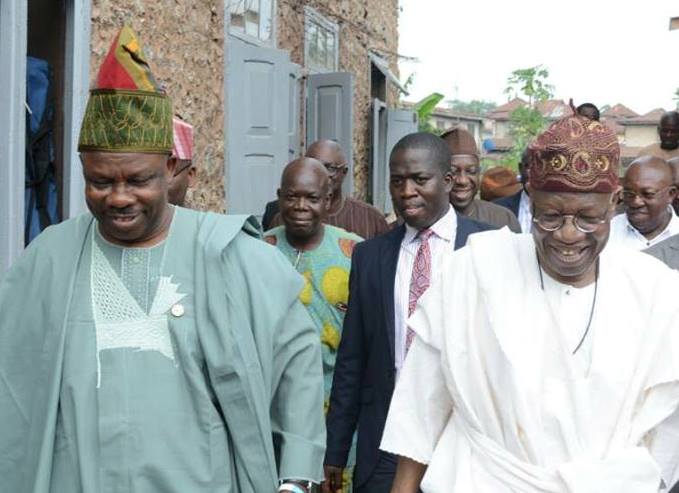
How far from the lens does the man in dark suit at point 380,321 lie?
185 inches

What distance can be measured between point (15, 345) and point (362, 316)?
5.82 feet

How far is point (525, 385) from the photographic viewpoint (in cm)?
310

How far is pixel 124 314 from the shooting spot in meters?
3.35

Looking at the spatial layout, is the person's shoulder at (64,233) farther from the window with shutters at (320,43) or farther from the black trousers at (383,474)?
the window with shutters at (320,43)

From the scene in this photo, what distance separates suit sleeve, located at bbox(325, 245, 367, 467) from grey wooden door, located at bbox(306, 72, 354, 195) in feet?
26.5

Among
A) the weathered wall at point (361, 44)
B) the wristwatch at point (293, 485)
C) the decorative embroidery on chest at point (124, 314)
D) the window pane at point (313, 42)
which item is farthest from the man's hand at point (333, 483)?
the weathered wall at point (361, 44)

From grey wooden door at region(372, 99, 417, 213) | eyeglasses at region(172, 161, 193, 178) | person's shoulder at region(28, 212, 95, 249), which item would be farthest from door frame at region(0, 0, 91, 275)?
grey wooden door at region(372, 99, 417, 213)

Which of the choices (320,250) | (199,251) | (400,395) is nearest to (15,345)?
(199,251)

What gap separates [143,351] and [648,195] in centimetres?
418

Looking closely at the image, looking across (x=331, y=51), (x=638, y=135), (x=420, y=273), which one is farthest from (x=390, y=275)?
(x=638, y=135)

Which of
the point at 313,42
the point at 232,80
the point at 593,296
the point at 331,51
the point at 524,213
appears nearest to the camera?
the point at 593,296

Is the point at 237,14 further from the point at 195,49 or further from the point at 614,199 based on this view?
the point at 614,199

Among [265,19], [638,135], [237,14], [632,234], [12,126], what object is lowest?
[632,234]

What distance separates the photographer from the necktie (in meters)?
4.77
